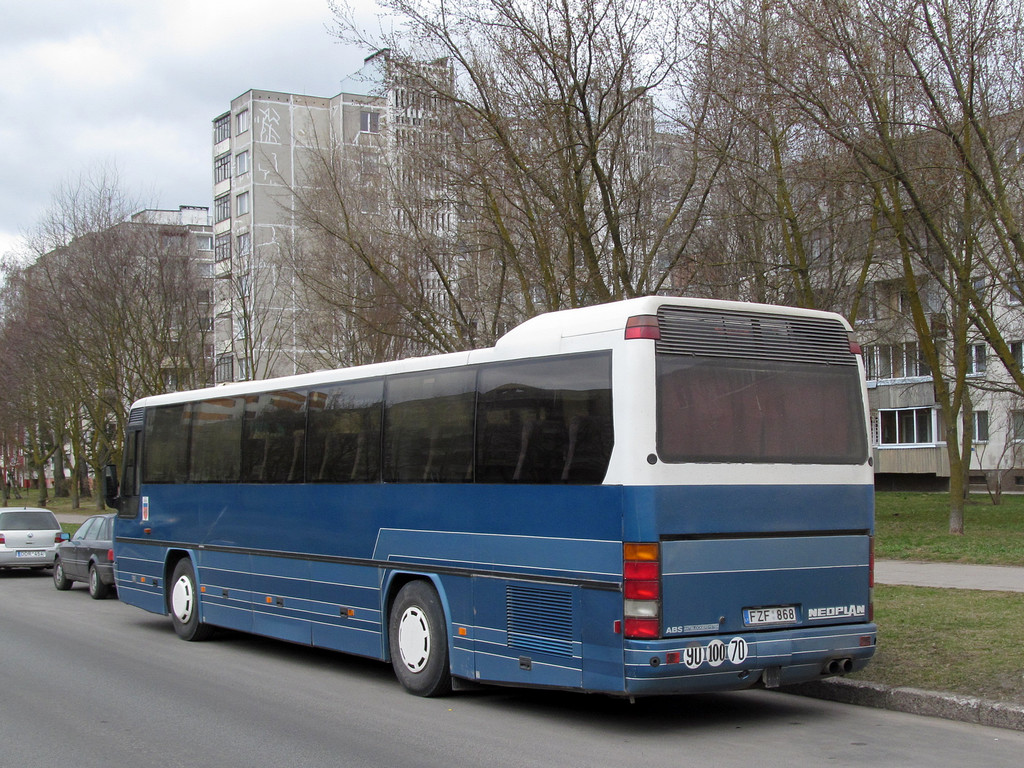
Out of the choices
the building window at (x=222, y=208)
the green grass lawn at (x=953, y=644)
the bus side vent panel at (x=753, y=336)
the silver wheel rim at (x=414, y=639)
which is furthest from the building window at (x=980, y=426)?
the silver wheel rim at (x=414, y=639)

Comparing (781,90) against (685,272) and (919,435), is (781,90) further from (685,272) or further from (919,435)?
(919,435)

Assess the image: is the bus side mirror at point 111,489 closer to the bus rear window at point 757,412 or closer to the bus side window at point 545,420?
the bus side window at point 545,420

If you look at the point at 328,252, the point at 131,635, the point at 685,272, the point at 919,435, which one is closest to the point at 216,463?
the point at 131,635

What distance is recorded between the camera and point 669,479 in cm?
782

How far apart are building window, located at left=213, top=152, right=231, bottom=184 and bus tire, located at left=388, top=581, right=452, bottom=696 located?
6467cm

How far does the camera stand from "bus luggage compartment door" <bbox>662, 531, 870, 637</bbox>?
781cm

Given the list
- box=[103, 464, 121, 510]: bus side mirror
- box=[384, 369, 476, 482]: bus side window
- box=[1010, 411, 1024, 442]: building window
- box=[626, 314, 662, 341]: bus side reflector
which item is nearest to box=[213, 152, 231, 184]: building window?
box=[1010, 411, 1024, 442]: building window

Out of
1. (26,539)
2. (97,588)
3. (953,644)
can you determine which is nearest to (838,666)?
(953,644)

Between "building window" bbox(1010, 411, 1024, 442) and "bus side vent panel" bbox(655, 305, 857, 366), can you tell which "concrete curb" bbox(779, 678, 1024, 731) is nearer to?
"bus side vent panel" bbox(655, 305, 857, 366)

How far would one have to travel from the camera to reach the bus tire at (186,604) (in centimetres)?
1409

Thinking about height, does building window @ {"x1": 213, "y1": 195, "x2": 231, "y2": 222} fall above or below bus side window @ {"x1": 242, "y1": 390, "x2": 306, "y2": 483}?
above

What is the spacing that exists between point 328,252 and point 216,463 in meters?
16.0

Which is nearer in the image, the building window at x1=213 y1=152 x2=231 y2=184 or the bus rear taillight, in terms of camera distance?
the bus rear taillight

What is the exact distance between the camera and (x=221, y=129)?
2830 inches
